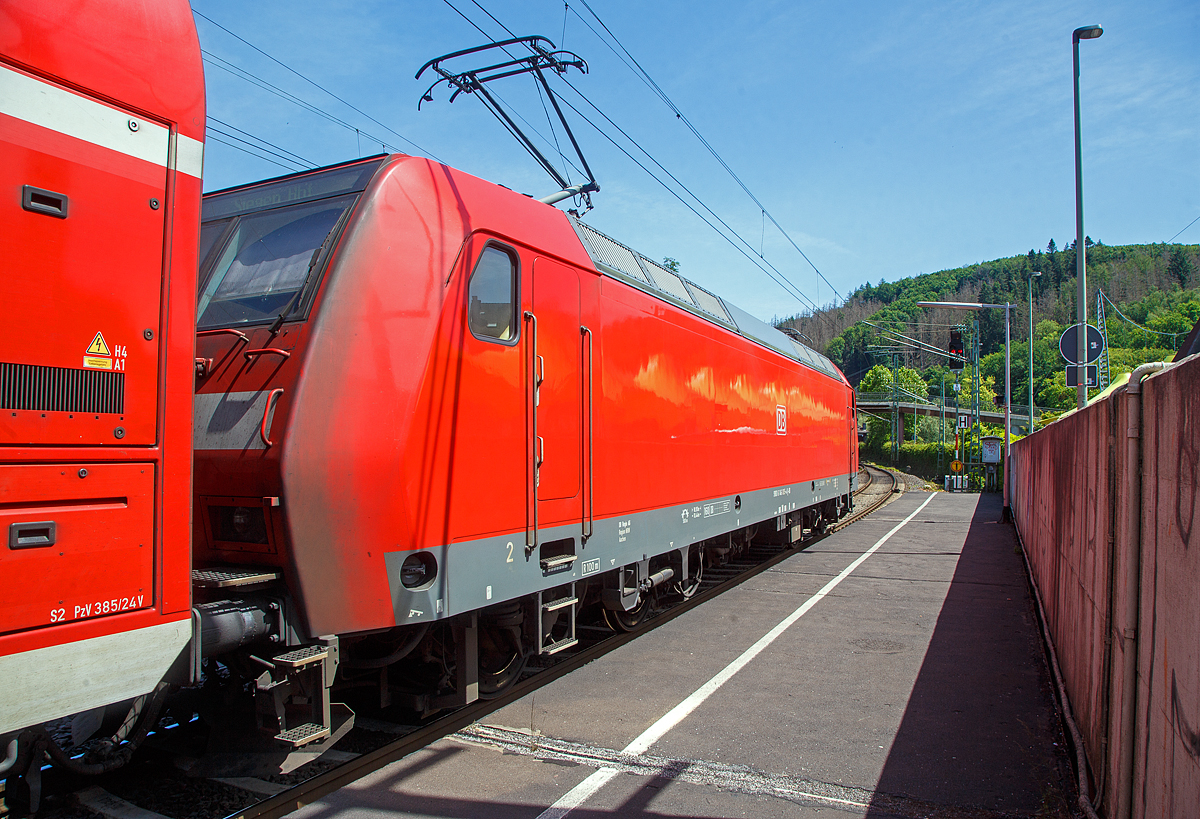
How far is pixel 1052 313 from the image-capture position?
102 m

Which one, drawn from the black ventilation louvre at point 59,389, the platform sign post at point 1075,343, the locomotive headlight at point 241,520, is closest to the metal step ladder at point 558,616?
the locomotive headlight at point 241,520

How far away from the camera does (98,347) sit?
3145mm

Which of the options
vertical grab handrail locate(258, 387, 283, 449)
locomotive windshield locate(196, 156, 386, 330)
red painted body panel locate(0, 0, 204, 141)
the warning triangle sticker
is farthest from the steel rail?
red painted body panel locate(0, 0, 204, 141)

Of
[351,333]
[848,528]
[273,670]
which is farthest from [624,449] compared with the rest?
[848,528]

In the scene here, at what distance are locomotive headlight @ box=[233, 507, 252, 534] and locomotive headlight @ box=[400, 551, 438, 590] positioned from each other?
847 millimetres

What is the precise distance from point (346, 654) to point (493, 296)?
2.47m

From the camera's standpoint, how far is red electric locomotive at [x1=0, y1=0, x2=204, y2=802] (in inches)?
113

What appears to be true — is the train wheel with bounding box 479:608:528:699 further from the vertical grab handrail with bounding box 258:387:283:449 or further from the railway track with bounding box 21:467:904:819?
the vertical grab handrail with bounding box 258:387:283:449

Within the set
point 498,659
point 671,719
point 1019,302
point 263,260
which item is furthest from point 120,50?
point 1019,302

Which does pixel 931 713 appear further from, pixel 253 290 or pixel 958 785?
pixel 253 290

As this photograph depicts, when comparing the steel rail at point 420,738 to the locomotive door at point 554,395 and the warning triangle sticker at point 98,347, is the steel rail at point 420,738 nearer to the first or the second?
the locomotive door at point 554,395

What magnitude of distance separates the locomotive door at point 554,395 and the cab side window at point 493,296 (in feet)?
0.63

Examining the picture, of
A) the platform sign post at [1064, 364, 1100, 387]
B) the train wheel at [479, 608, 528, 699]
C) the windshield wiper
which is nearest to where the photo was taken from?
the windshield wiper

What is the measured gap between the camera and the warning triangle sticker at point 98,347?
312cm
